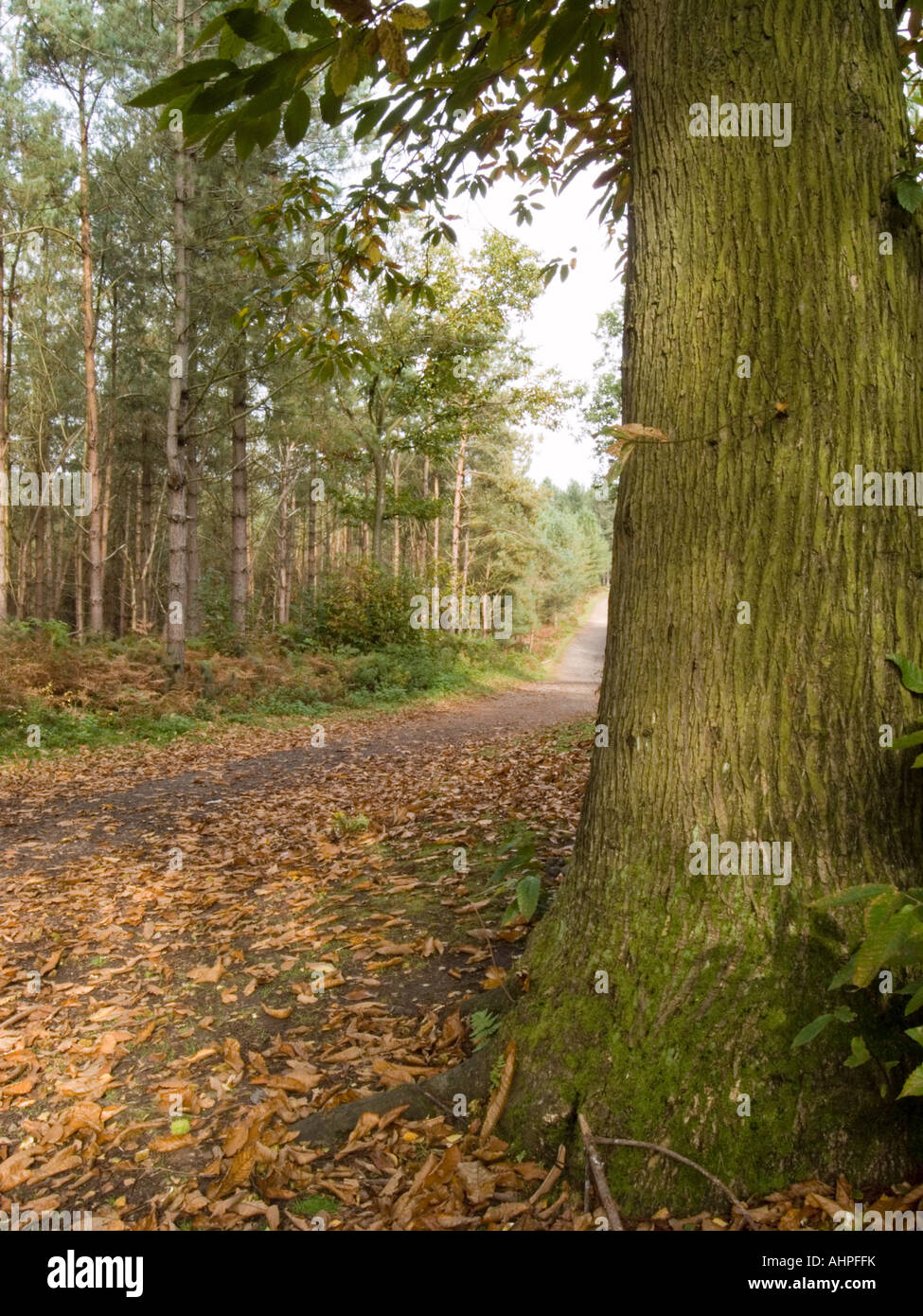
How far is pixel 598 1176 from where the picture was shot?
7.10 ft

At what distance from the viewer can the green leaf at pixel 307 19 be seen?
1.77 m

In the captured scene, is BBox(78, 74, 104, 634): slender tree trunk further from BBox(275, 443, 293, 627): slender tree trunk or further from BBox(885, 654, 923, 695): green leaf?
BBox(885, 654, 923, 695): green leaf

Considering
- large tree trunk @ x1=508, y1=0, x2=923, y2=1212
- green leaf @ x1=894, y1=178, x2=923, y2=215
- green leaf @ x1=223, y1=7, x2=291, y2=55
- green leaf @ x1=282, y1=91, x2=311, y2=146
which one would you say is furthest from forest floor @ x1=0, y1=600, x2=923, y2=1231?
green leaf @ x1=223, y1=7, x2=291, y2=55

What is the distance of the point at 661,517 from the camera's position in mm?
2457

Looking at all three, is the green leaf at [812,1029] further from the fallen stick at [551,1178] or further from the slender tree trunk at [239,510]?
the slender tree trunk at [239,510]

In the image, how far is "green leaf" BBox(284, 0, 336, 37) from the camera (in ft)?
5.80

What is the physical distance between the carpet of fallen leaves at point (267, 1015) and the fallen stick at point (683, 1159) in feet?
0.12

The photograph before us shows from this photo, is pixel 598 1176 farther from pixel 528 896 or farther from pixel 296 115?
pixel 296 115

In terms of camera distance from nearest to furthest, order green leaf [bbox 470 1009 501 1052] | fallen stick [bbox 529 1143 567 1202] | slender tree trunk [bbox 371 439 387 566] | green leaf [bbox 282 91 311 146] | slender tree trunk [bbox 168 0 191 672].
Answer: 1. green leaf [bbox 282 91 311 146]
2. fallen stick [bbox 529 1143 567 1202]
3. green leaf [bbox 470 1009 501 1052]
4. slender tree trunk [bbox 168 0 191 672]
5. slender tree trunk [bbox 371 439 387 566]

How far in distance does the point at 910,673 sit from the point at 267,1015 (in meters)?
2.92

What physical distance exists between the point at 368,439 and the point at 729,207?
1801cm

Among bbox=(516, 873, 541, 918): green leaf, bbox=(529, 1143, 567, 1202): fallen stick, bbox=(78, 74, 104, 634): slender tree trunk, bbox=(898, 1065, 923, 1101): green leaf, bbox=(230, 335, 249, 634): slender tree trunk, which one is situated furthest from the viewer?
bbox=(230, 335, 249, 634): slender tree trunk

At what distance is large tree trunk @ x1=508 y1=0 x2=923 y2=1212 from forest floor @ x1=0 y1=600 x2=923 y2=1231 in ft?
1.06
